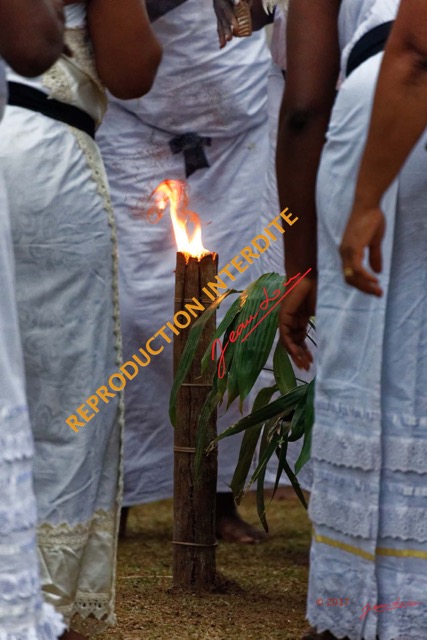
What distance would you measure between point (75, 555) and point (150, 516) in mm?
2653

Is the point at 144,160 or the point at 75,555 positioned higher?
the point at 144,160

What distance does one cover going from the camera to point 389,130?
217 cm

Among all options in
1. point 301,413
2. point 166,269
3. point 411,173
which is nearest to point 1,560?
point 411,173

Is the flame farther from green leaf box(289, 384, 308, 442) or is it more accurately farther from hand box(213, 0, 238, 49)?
green leaf box(289, 384, 308, 442)

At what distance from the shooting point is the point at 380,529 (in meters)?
2.30

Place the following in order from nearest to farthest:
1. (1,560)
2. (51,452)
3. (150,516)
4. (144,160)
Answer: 1. (1,560)
2. (51,452)
3. (144,160)
4. (150,516)

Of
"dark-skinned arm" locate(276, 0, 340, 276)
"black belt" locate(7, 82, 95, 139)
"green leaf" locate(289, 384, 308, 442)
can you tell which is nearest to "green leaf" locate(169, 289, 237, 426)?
"green leaf" locate(289, 384, 308, 442)

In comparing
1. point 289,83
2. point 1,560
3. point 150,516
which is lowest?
point 150,516

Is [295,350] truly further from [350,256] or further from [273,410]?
[273,410]

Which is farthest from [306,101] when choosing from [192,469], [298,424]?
[192,469]

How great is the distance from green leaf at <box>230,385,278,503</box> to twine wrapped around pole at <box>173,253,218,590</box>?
0.42 feet

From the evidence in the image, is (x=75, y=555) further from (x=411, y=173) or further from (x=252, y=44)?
(x=252, y=44)

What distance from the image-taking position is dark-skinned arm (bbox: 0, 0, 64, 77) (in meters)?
2.39

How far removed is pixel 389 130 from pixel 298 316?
572 mm
